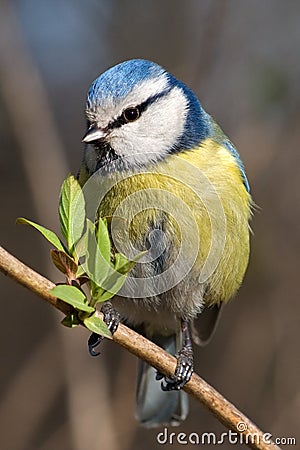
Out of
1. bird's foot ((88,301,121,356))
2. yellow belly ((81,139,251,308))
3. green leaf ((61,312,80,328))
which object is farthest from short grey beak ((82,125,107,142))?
green leaf ((61,312,80,328))

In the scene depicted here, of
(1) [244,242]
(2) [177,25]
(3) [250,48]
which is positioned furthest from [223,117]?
(1) [244,242]

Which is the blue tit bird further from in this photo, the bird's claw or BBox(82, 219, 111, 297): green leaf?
BBox(82, 219, 111, 297): green leaf

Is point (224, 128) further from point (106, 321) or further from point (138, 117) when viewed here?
point (106, 321)

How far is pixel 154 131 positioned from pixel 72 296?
0.88 m

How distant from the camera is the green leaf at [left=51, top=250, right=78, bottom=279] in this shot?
1210mm

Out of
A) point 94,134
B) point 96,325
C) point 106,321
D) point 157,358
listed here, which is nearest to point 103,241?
point 96,325

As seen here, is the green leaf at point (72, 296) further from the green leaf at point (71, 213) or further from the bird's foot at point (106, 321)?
the bird's foot at point (106, 321)

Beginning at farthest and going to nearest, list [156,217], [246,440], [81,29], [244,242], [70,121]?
[70,121]
[81,29]
[244,242]
[156,217]
[246,440]

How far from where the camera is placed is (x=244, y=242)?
2027 mm

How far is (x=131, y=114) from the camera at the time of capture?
1.90 meters

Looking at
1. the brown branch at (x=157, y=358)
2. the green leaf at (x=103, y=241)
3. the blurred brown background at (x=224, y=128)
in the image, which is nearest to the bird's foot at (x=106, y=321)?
the brown branch at (x=157, y=358)

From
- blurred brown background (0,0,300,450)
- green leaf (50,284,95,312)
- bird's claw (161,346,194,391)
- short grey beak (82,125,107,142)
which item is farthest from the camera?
blurred brown background (0,0,300,450)

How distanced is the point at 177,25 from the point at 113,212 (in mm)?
2637

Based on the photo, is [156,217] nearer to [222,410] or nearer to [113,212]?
[113,212]
